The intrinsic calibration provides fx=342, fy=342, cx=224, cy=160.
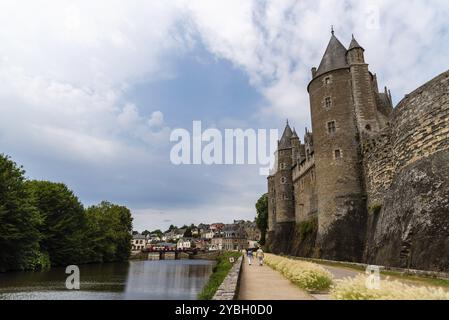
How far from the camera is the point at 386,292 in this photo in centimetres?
584

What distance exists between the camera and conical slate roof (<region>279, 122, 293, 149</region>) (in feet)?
157

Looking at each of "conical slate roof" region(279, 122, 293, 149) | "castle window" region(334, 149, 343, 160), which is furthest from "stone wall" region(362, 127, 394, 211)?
"conical slate roof" region(279, 122, 293, 149)

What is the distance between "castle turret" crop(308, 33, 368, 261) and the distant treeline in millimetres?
24889

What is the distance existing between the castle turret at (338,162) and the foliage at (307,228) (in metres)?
4.89

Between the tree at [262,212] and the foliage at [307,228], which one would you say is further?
the tree at [262,212]

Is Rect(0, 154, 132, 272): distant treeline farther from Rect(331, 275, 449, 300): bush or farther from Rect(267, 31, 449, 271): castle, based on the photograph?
Rect(331, 275, 449, 300): bush

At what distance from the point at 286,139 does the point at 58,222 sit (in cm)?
3116

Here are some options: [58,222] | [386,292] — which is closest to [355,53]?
[386,292]

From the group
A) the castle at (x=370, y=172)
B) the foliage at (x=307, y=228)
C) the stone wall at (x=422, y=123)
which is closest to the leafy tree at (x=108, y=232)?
the castle at (x=370, y=172)

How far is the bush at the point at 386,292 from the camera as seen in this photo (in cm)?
526

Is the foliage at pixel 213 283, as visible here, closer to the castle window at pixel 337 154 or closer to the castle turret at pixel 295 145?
the castle window at pixel 337 154
